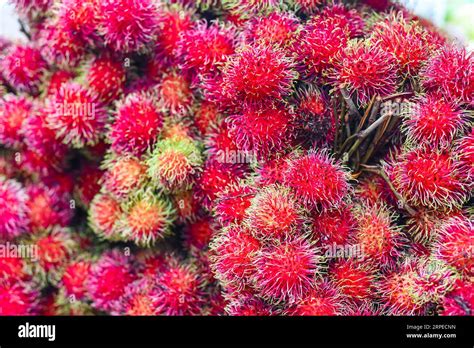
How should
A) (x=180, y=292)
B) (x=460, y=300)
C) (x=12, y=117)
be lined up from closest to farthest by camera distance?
(x=460, y=300) < (x=180, y=292) < (x=12, y=117)

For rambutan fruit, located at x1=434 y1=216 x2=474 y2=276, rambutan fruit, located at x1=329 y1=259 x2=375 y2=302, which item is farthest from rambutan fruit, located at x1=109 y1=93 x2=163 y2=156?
rambutan fruit, located at x1=434 y1=216 x2=474 y2=276

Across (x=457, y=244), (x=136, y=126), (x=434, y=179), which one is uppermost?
(x=136, y=126)

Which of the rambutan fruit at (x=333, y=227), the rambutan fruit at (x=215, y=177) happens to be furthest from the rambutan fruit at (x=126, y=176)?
the rambutan fruit at (x=333, y=227)

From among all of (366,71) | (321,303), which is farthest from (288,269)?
(366,71)

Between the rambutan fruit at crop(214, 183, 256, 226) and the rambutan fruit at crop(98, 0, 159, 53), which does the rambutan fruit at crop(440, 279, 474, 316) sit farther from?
the rambutan fruit at crop(98, 0, 159, 53)

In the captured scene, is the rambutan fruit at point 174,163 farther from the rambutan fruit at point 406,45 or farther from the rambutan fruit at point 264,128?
the rambutan fruit at point 406,45

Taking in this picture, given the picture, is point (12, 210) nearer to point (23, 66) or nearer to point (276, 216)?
point (23, 66)
